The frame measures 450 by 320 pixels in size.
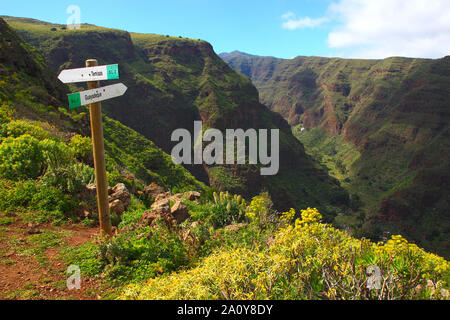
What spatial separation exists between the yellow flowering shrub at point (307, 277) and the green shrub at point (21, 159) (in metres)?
4.85

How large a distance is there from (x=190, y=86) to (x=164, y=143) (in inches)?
715

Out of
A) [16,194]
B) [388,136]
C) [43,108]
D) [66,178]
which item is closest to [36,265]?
[16,194]

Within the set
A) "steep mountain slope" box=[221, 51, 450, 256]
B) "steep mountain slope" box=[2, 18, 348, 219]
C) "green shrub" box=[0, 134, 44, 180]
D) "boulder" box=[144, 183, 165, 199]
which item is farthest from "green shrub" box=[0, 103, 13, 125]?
"steep mountain slope" box=[221, 51, 450, 256]

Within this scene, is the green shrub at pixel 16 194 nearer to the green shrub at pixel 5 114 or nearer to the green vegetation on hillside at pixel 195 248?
the green vegetation on hillside at pixel 195 248

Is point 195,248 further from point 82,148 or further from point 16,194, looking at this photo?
point 82,148

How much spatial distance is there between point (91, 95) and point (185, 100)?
64.3 metres

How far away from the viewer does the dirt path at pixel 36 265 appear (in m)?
3.75

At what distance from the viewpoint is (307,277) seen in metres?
3.29

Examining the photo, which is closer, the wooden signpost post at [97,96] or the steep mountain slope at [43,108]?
the wooden signpost post at [97,96]

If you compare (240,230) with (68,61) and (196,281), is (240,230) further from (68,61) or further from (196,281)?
(68,61)

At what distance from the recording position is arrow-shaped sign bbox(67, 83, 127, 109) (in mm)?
4113

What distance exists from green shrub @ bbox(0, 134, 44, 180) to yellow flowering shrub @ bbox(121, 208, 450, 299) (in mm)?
4849

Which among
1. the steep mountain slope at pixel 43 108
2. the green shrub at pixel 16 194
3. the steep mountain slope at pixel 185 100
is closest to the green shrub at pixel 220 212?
the green shrub at pixel 16 194
